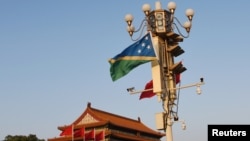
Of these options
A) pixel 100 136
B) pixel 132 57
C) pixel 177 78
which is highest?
pixel 132 57

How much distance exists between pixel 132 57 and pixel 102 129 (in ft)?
89.8

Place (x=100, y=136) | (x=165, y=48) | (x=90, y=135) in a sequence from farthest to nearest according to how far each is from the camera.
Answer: (x=100, y=136), (x=90, y=135), (x=165, y=48)

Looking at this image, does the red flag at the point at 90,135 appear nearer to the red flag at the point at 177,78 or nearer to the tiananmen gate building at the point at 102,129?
the tiananmen gate building at the point at 102,129

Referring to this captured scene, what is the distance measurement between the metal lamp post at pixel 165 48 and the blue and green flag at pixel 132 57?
236mm

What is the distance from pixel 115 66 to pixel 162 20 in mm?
2213

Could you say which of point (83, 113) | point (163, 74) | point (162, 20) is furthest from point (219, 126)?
point (83, 113)

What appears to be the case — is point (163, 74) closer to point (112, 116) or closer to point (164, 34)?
point (164, 34)

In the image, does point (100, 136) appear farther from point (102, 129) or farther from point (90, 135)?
point (102, 129)

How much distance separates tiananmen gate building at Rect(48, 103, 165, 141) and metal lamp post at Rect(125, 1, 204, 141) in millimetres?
23465

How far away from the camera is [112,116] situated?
1788 inches

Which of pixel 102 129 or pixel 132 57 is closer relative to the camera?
pixel 132 57

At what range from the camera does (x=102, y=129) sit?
133 feet

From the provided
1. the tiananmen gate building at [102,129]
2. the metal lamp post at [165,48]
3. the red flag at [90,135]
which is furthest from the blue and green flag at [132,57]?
the red flag at [90,135]

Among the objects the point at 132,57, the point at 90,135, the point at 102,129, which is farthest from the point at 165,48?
the point at 102,129
